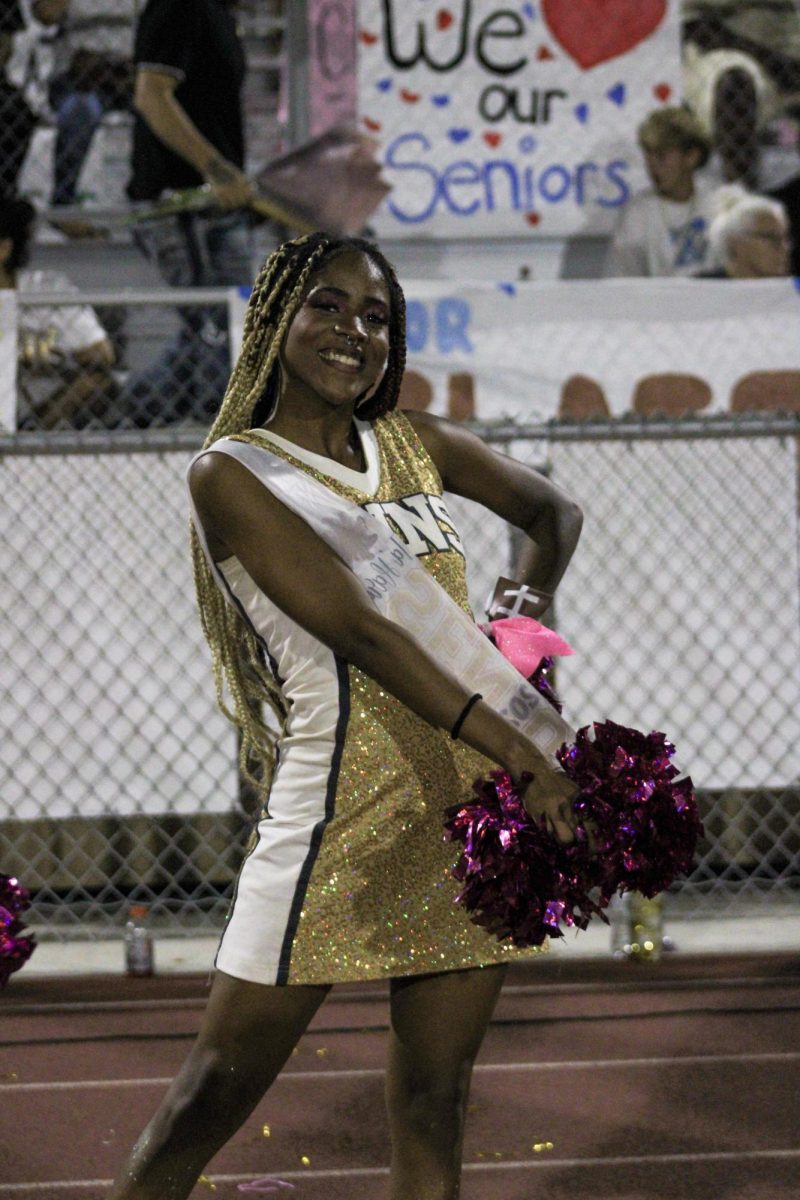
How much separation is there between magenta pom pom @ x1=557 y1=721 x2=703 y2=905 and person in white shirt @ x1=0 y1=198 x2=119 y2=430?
385 centimetres

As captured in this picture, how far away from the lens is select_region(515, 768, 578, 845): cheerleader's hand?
2141 mm

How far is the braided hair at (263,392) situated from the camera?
2514 millimetres

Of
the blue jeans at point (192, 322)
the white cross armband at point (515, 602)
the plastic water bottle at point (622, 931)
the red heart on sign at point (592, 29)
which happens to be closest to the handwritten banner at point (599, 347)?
the blue jeans at point (192, 322)

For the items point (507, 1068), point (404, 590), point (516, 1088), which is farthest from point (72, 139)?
point (404, 590)

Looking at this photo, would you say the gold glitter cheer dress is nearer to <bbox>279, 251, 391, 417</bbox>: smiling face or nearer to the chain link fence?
<bbox>279, 251, 391, 417</bbox>: smiling face

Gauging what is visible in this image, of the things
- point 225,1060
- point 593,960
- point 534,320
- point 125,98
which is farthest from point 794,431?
point 125,98

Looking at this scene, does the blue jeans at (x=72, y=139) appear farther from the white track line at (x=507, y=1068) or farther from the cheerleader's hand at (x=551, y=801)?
the cheerleader's hand at (x=551, y=801)

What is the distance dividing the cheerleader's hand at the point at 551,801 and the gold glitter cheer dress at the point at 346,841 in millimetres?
271

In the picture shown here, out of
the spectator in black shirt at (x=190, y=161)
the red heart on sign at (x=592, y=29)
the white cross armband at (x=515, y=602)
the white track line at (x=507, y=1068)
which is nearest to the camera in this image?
the white cross armband at (x=515, y=602)

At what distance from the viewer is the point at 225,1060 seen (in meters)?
2.30

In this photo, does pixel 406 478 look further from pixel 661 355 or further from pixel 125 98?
pixel 125 98

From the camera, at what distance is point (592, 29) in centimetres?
693

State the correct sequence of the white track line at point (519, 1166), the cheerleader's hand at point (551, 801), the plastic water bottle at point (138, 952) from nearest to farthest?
the cheerleader's hand at point (551, 801), the white track line at point (519, 1166), the plastic water bottle at point (138, 952)

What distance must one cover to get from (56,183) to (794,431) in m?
4.03
